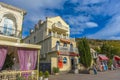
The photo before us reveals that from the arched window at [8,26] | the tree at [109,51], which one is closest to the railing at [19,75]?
the arched window at [8,26]

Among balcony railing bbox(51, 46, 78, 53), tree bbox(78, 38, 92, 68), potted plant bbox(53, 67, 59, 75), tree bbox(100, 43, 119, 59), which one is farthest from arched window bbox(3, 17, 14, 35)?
tree bbox(100, 43, 119, 59)

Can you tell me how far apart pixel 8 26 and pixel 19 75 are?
31.8 ft

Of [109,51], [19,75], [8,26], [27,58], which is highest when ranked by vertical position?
[8,26]

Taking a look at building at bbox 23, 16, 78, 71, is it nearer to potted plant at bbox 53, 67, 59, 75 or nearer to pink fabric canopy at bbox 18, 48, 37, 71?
potted plant at bbox 53, 67, 59, 75

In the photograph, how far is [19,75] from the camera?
42.5ft

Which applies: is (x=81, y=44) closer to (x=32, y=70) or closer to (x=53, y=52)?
(x=53, y=52)

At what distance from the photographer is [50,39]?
30.9 metres

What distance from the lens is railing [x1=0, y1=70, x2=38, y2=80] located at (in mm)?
12297

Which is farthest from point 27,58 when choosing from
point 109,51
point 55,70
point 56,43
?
point 109,51

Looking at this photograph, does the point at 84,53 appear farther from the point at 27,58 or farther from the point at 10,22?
the point at 27,58

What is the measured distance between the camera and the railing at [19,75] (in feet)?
40.3

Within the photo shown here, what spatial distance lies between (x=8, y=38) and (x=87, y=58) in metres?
15.3

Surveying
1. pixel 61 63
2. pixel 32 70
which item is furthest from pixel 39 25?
pixel 32 70

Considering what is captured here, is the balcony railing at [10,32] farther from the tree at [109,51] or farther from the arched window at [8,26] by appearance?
the tree at [109,51]
